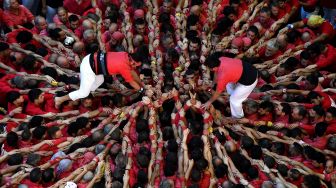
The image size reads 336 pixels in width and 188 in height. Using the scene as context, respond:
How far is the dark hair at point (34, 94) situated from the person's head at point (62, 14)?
1.35m

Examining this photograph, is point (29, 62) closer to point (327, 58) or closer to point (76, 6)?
point (76, 6)

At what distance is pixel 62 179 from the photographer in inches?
203

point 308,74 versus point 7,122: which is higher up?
point 308,74

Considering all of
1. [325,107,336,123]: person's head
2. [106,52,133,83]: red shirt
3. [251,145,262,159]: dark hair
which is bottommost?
[251,145,262,159]: dark hair

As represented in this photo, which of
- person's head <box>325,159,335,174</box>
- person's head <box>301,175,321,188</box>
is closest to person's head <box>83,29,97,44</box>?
person's head <box>301,175,321,188</box>

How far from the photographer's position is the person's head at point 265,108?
19.2 ft

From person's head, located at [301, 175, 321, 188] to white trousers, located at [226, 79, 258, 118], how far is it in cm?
118

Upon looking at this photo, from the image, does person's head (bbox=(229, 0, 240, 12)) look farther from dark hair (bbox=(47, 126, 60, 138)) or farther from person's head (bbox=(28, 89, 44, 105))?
dark hair (bbox=(47, 126, 60, 138))

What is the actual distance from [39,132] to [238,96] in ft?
7.76

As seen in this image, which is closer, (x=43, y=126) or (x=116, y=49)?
(x=43, y=126)

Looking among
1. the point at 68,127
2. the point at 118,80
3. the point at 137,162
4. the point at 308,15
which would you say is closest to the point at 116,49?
the point at 118,80

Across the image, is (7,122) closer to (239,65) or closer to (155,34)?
(155,34)

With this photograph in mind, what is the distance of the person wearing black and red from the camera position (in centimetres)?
559

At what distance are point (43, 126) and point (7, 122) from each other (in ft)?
1.58
